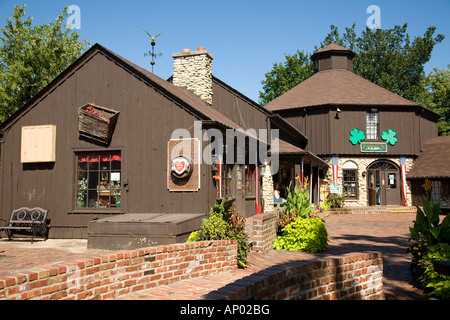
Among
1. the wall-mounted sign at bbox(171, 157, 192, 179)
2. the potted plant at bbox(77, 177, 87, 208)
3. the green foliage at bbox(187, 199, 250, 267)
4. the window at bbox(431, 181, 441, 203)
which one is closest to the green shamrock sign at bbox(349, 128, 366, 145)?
the window at bbox(431, 181, 441, 203)

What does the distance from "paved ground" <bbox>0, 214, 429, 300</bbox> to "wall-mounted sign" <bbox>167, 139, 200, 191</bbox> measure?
9.26ft

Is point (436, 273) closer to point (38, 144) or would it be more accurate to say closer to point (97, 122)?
point (97, 122)

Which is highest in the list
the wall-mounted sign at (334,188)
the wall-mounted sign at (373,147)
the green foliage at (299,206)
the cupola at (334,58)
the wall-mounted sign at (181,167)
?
the cupola at (334,58)

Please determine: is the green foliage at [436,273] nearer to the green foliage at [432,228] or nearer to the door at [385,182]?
the green foliage at [432,228]

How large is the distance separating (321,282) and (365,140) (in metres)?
21.1

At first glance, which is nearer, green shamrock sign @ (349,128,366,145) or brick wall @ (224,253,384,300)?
brick wall @ (224,253,384,300)

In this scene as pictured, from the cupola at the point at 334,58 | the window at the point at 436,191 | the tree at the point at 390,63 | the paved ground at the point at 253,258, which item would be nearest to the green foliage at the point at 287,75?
the tree at the point at 390,63

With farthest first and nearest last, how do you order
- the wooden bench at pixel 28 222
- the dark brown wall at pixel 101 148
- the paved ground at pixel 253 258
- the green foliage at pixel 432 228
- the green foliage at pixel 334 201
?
the green foliage at pixel 334 201
the wooden bench at pixel 28 222
the dark brown wall at pixel 101 148
the green foliage at pixel 432 228
the paved ground at pixel 253 258

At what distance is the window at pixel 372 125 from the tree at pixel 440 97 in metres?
17.6

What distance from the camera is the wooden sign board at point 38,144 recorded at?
11812 millimetres

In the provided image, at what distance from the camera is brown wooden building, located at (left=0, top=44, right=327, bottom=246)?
1078 cm

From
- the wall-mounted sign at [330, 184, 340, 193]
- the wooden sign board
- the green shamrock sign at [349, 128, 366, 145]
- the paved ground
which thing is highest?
the green shamrock sign at [349, 128, 366, 145]

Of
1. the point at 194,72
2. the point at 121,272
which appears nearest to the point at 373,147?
the point at 194,72

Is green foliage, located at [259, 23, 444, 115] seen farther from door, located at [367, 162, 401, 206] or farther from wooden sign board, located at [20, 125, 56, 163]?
wooden sign board, located at [20, 125, 56, 163]
